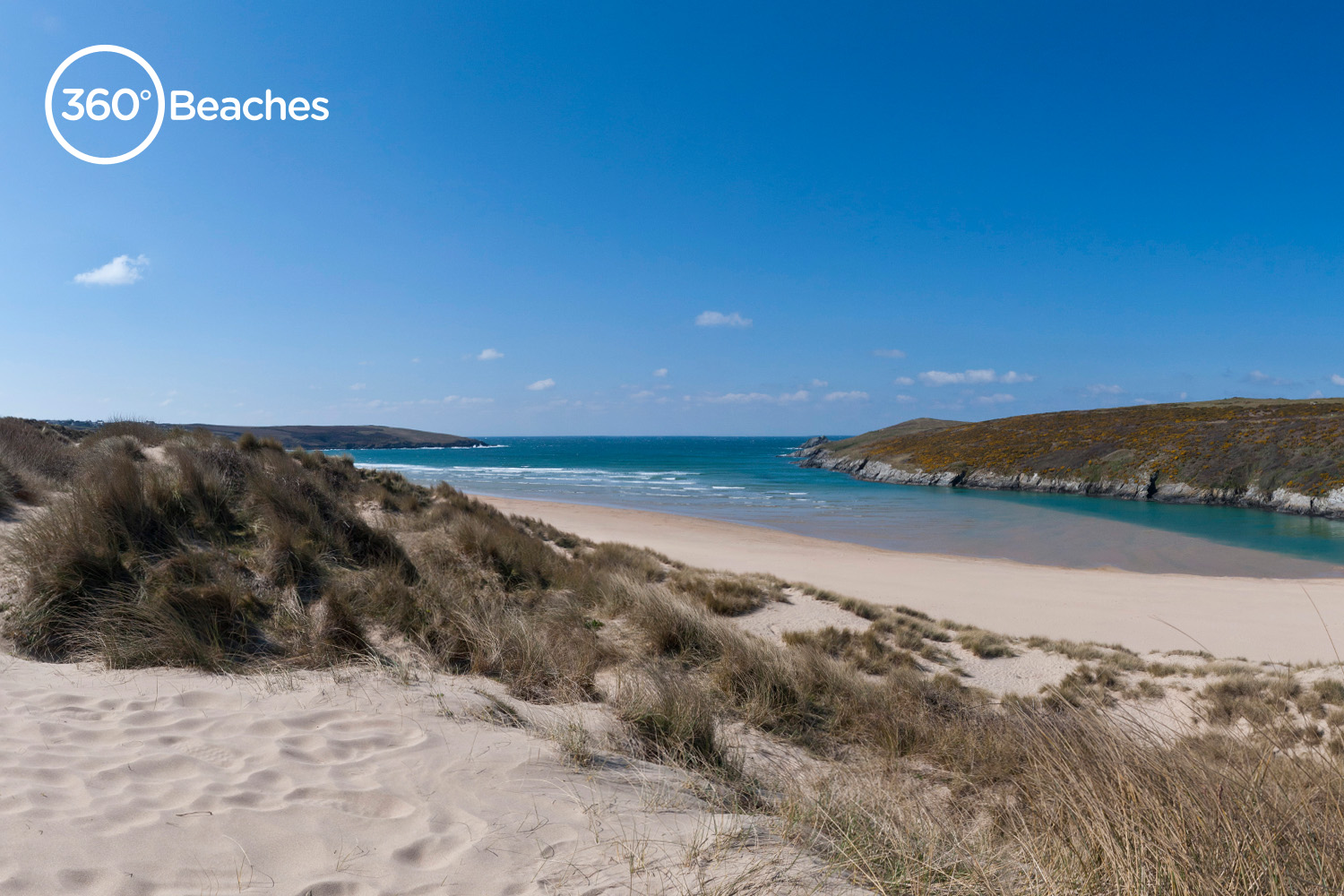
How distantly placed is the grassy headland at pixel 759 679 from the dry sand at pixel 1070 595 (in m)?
2.28

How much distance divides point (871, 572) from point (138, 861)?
16.7m

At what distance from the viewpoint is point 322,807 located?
303 cm

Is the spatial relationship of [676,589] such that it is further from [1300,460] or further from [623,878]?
[1300,460]

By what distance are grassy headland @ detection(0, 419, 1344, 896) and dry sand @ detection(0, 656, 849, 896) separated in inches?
19.3

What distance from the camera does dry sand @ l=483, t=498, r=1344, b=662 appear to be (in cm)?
1139

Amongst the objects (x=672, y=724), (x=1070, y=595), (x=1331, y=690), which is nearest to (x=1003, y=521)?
(x=1070, y=595)

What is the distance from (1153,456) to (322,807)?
53.4 metres

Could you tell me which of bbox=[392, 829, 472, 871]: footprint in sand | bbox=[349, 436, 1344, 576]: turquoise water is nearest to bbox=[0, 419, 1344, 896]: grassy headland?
bbox=[392, 829, 472, 871]: footprint in sand

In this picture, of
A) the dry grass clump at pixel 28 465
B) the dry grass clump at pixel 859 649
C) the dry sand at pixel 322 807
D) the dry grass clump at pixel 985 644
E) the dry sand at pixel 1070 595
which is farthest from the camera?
the dry sand at pixel 1070 595

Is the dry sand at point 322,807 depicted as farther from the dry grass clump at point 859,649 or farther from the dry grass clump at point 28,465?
the dry grass clump at point 28,465

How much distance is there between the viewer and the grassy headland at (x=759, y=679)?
109 inches

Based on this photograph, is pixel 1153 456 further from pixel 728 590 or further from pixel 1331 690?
pixel 728 590

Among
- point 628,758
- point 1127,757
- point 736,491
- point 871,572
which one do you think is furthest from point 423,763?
point 736,491

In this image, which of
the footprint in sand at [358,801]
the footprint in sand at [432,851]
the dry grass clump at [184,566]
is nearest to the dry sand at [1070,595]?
the footprint in sand at [432,851]
